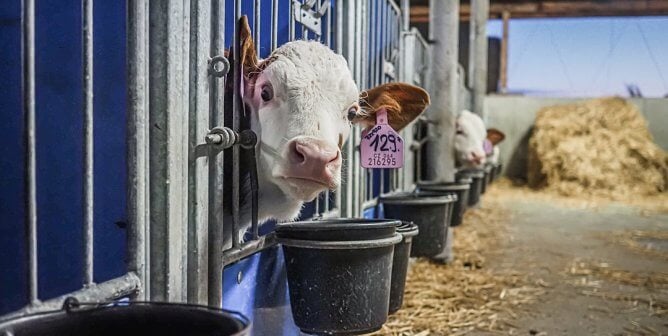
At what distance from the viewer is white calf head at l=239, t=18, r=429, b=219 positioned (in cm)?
188

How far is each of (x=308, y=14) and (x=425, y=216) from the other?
1.31 m

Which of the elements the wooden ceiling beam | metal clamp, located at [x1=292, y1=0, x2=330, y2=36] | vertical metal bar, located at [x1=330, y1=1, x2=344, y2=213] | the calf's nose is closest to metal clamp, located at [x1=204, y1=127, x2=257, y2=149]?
the calf's nose

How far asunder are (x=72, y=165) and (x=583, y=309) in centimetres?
290

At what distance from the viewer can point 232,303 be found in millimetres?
2076

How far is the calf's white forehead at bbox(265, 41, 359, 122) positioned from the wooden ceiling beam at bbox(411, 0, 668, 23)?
12.9m

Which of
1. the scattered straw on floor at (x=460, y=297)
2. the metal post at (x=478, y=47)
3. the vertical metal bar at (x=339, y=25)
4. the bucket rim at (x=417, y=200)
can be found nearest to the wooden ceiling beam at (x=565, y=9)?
the metal post at (x=478, y=47)

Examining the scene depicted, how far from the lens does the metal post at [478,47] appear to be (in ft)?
31.0

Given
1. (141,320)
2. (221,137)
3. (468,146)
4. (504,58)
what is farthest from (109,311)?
(504,58)

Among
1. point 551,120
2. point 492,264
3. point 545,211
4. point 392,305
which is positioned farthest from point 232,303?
point 551,120

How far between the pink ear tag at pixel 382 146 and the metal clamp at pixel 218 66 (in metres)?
1.20

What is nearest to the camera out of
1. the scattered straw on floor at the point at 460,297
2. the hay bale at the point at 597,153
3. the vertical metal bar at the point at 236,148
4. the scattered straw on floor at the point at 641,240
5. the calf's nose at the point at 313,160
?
the calf's nose at the point at 313,160

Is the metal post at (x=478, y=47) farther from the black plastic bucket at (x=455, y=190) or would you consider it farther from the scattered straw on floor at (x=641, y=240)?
the black plastic bucket at (x=455, y=190)

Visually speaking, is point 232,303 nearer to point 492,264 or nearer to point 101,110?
point 101,110

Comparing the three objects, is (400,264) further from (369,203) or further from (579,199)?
(579,199)
